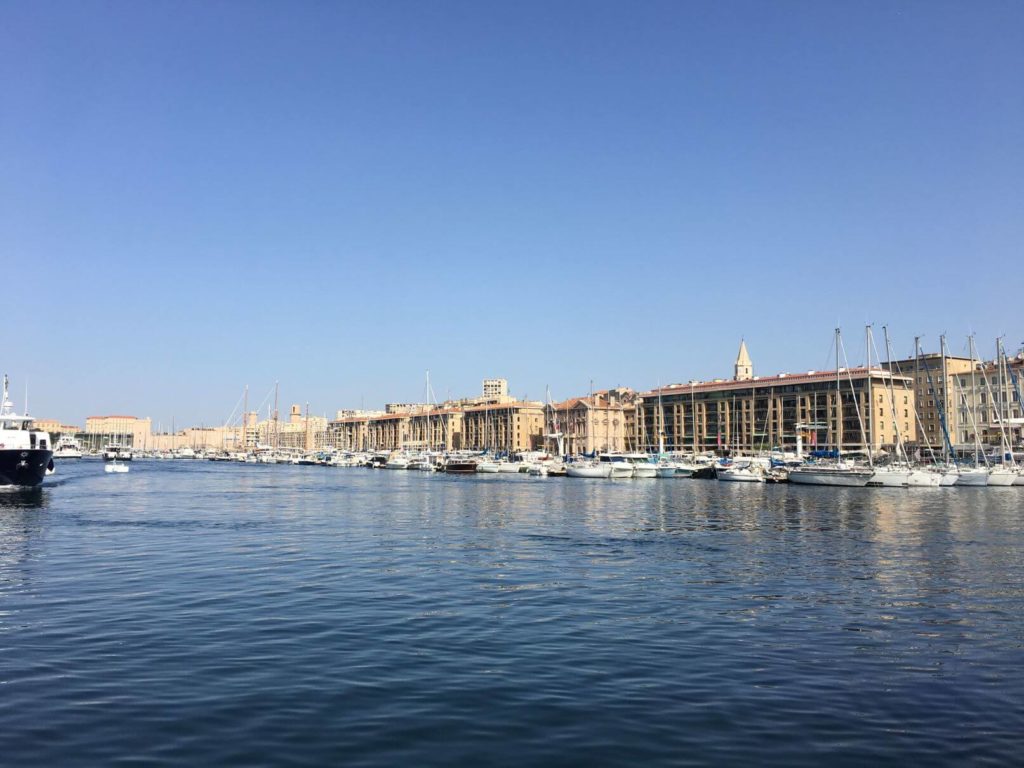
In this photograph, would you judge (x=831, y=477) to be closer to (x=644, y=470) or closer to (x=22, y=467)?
(x=644, y=470)

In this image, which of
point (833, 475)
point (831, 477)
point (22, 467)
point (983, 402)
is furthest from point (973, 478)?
point (22, 467)

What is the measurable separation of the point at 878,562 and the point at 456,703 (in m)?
22.2

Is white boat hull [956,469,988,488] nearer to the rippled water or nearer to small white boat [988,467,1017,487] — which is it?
small white boat [988,467,1017,487]

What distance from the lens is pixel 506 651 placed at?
15.8 m

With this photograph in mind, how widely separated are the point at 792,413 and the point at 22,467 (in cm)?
14619

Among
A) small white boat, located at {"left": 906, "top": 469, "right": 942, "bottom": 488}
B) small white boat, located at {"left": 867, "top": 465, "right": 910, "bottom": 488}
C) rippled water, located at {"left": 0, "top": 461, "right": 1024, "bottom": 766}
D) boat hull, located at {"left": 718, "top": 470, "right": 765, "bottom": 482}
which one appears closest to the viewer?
rippled water, located at {"left": 0, "top": 461, "right": 1024, "bottom": 766}

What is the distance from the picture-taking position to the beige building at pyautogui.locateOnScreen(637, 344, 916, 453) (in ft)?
520

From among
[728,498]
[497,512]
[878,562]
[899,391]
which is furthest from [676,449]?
[878,562]

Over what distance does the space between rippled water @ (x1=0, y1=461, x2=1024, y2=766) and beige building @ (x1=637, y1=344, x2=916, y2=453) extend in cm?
12804

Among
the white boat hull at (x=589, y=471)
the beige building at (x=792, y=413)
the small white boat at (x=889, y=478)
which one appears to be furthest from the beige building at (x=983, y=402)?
the white boat hull at (x=589, y=471)

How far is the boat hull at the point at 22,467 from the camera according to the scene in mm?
59750

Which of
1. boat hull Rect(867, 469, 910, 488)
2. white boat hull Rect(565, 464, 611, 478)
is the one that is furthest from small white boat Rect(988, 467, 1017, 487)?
white boat hull Rect(565, 464, 611, 478)

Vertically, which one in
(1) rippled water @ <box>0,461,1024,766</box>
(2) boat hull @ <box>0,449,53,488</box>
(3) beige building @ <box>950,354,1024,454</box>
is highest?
(3) beige building @ <box>950,354,1024,454</box>

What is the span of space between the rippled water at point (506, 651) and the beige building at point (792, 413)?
5041 inches
